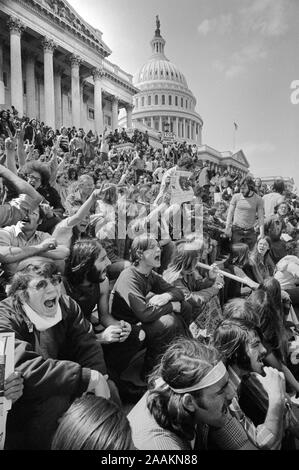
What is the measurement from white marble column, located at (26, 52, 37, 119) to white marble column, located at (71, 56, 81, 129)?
300 centimetres

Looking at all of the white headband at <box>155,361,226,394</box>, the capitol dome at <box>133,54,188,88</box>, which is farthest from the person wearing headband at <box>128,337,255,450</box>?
the capitol dome at <box>133,54,188,88</box>

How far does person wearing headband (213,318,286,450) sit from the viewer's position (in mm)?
2275

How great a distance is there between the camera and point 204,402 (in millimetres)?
1987

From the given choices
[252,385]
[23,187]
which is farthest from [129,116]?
[252,385]

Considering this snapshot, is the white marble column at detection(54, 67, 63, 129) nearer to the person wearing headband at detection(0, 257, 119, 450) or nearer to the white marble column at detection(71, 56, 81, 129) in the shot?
the white marble column at detection(71, 56, 81, 129)

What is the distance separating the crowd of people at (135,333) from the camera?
1.99 m

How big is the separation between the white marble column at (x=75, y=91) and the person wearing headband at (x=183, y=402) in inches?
1214

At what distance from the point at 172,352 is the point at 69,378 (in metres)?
0.61

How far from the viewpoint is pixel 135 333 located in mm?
3383

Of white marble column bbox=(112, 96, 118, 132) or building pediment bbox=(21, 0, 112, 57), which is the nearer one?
building pediment bbox=(21, 0, 112, 57)

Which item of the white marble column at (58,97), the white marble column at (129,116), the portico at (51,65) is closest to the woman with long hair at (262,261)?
the portico at (51,65)

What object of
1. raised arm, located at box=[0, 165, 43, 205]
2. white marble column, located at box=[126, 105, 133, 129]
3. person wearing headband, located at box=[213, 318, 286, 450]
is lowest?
person wearing headband, located at box=[213, 318, 286, 450]

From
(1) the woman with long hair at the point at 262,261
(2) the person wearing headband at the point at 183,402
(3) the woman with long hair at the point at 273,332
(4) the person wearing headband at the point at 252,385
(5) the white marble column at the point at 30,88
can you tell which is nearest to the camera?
(2) the person wearing headband at the point at 183,402

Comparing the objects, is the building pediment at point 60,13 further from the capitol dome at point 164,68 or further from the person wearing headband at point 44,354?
the person wearing headband at point 44,354
